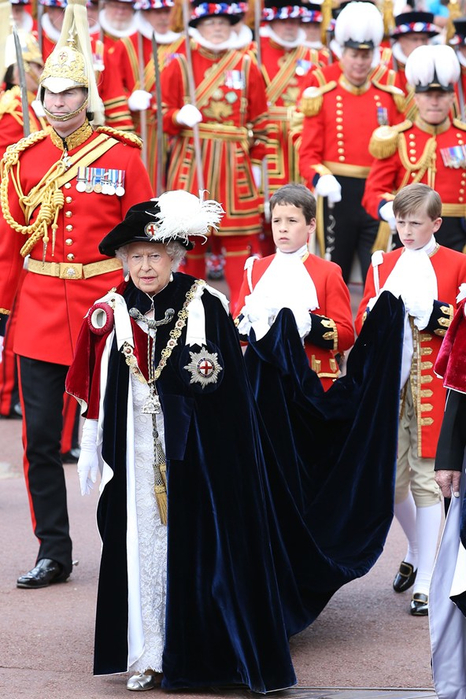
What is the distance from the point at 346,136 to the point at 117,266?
3.53m

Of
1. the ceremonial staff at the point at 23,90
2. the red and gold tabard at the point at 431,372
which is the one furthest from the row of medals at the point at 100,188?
the red and gold tabard at the point at 431,372

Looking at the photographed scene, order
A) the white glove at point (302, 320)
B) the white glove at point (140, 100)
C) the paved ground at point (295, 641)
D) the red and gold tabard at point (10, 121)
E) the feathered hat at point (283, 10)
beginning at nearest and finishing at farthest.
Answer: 1. the paved ground at point (295, 641)
2. the white glove at point (302, 320)
3. the red and gold tabard at point (10, 121)
4. the white glove at point (140, 100)
5. the feathered hat at point (283, 10)

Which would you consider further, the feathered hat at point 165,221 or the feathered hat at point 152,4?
the feathered hat at point 152,4

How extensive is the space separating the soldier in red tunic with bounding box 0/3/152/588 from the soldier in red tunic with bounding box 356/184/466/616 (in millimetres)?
1073

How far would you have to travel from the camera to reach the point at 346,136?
31.1 feet

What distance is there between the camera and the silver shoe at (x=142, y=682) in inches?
197

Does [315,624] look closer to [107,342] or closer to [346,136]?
[107,342]

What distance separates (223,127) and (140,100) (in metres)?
0.60

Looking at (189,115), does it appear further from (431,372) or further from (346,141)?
(431,372)

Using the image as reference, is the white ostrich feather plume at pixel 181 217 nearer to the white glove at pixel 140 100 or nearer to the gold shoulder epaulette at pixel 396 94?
the gold shoulder epaulette at pixel 396 94

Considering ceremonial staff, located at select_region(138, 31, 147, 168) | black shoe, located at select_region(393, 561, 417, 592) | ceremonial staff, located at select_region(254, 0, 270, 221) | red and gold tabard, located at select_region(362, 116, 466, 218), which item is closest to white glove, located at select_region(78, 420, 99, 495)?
black shoe, located at select_region(393, 561, 417, 592)

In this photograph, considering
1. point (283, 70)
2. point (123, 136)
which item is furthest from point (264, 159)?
point (123, 136)

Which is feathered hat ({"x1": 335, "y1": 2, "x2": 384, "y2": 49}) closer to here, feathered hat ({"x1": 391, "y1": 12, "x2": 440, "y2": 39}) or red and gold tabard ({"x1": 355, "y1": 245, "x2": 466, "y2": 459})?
feathered hat ({"x1": 391, "y1": 12, "x2": 440, "y2": 39})

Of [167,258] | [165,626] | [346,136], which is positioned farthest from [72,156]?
[346,136]
